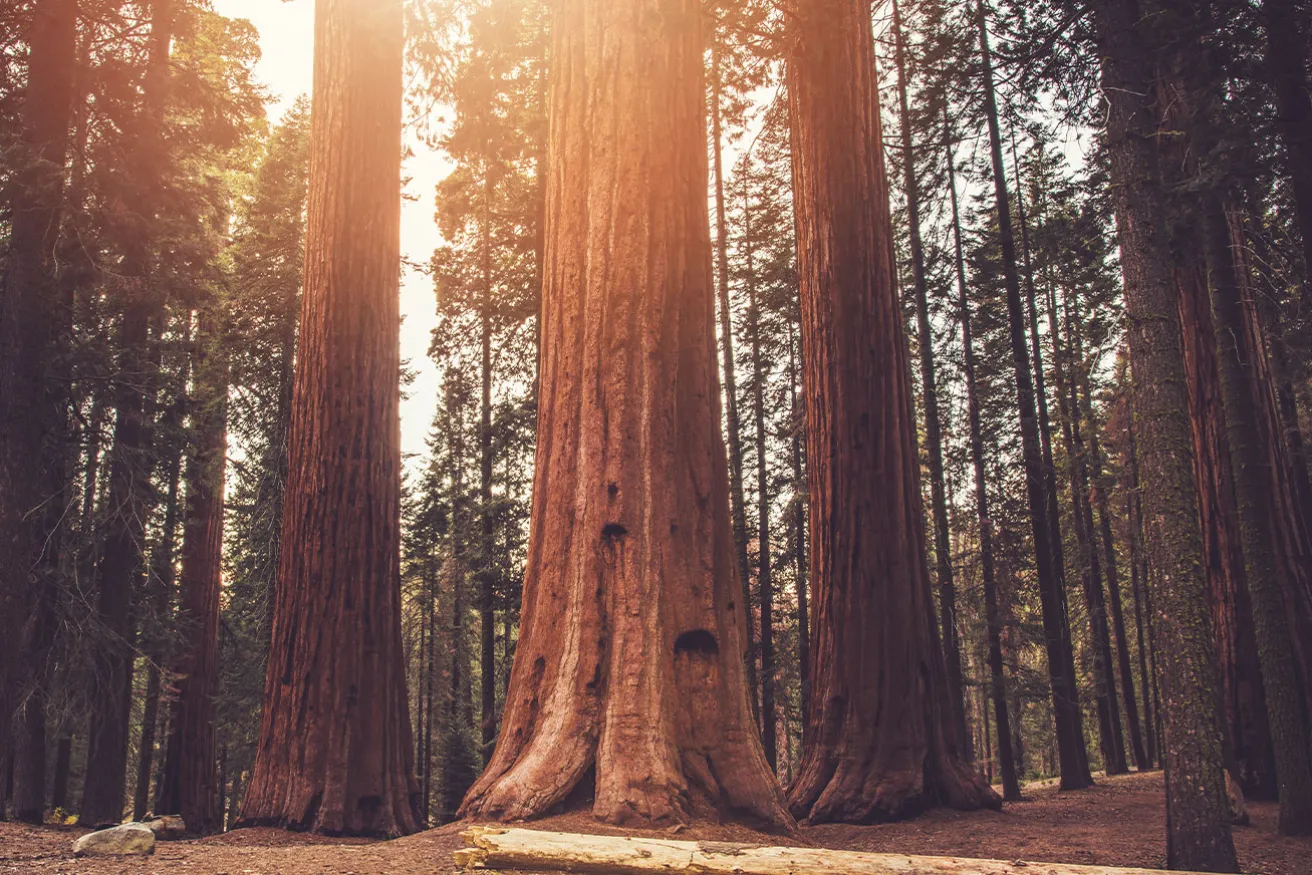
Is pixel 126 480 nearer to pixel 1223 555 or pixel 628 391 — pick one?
pixel 628 391

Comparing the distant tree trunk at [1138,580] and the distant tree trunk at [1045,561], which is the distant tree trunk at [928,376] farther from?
the distant tree trunk at [1138,580]

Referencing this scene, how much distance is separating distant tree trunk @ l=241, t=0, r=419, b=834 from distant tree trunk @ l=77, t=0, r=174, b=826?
617 cm

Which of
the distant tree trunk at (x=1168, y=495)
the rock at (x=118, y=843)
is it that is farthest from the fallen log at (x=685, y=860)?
the distant tree trunk at (x=1168, y=495)

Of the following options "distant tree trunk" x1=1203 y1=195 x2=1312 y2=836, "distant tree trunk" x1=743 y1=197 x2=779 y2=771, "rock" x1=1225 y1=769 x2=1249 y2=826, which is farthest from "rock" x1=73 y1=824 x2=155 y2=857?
"distant tree trunk" x1=743 y1=197 x2=779 y2=771

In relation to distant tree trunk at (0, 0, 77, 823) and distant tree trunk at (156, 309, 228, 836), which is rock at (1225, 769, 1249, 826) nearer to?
distant tree trunk at (0, 0, 77, 823)

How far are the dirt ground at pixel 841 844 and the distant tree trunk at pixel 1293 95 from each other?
5224 millimetres

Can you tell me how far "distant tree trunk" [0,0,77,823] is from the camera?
33.8 ft

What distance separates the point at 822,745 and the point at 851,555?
179 cm

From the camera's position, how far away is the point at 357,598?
24.2ft

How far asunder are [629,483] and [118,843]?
3.17m

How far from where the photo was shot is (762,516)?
2272cm

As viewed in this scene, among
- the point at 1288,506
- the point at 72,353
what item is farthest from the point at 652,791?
the point at 72,353

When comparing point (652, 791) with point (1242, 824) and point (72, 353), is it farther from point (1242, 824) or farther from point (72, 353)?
point (72, 353)

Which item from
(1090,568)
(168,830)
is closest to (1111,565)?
(1090,568)
